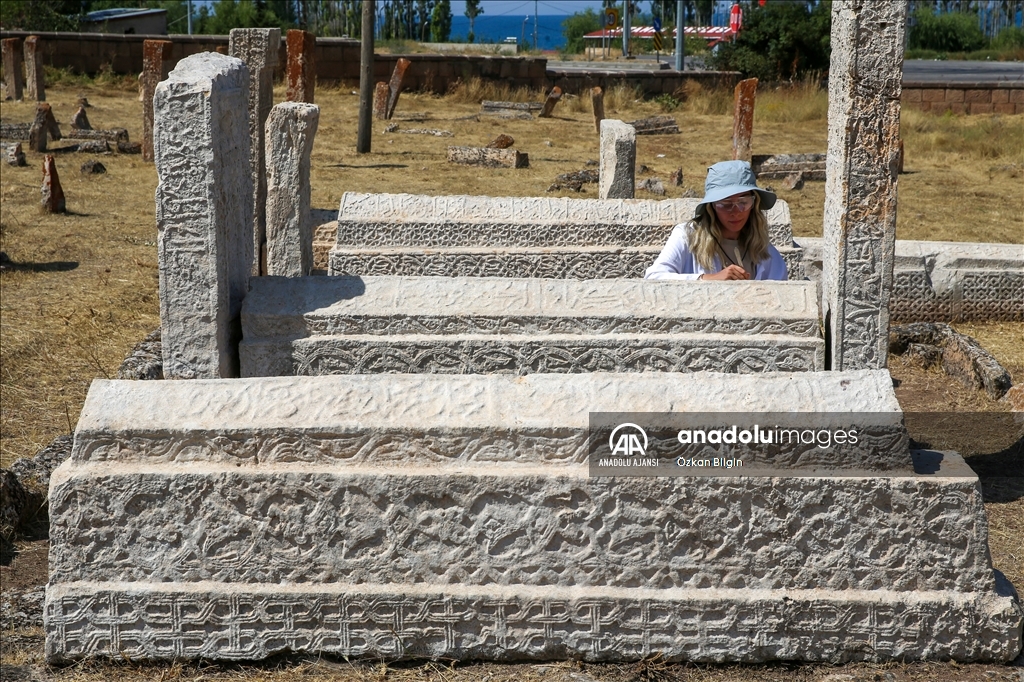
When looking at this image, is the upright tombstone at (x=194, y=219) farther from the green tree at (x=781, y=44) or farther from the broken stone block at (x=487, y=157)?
the green tree at (x=781, y=44)

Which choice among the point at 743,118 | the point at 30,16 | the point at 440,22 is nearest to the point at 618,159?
the point at 743,118

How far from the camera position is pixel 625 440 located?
2.80 meters

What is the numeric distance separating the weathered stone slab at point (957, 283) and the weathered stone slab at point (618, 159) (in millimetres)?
1470

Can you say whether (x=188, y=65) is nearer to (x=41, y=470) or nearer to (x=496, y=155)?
(x=41, y=470)

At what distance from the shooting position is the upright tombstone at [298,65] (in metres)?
10.8

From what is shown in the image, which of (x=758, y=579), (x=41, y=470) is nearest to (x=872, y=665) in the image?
(x=758, y=579)

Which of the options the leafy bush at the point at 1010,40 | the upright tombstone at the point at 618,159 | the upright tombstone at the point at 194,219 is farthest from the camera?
the leafy bush at the point at 1010,40

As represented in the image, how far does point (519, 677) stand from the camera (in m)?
2.81

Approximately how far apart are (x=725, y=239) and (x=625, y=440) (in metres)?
1.66

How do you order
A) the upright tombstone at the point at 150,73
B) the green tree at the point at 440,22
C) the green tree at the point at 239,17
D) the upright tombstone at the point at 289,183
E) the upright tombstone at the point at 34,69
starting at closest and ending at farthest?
the upright tombstone at the point at 289,183 < the upright tombstone at the point at 150,73 < the upright tombstone at the point at 34,69 < the green tree at the point at 239,17 < the green tree at the point at 440,22

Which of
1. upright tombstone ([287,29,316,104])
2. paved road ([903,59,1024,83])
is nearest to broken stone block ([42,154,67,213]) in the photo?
upright tombstone ([287,29,316,104])

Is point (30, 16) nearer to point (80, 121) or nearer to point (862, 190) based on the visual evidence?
point (80, 121)

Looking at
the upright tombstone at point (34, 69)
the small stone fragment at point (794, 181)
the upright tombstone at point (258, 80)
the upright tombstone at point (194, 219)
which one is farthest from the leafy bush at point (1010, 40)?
the upright tombstone at point (194, 219)

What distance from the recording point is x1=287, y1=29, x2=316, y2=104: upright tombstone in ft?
35.3
